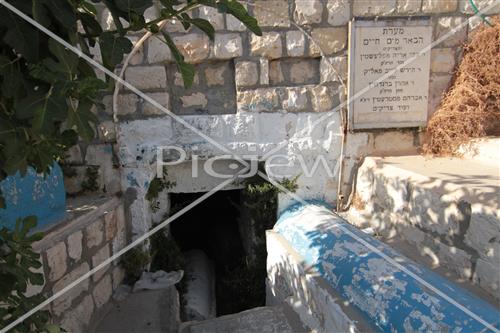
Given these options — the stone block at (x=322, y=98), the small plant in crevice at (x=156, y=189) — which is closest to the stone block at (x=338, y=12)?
the stone block at (x=322, y=98)

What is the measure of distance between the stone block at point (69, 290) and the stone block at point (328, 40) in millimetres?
2341

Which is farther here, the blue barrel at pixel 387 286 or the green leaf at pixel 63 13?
the blue barrel at pixel 387 286

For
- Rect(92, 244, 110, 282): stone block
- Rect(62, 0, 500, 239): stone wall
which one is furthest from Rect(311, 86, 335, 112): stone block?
Rect(92, 244, 110, 282): stone block

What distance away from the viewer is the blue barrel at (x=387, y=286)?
1.58m

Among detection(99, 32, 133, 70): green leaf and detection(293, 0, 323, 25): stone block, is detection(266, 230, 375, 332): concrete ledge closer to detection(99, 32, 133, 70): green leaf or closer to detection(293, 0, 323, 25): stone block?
detection(99, 32, 133, 70): green leaf

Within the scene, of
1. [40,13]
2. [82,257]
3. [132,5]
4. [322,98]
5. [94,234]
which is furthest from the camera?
[322,98]

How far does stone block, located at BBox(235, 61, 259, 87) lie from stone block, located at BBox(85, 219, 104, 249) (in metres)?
1.51

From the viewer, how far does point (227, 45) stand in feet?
10.2

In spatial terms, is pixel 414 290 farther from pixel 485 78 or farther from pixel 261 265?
pixel 485 78

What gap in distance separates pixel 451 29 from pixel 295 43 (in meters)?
1.30

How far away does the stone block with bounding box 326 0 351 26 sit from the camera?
10.3 feet

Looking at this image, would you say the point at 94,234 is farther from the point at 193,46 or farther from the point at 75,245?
the point at 193,46

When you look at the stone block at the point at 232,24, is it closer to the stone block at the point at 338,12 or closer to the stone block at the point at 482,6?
the stone block at the point at 338,12

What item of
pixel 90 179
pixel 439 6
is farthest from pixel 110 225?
pixel 439 6
